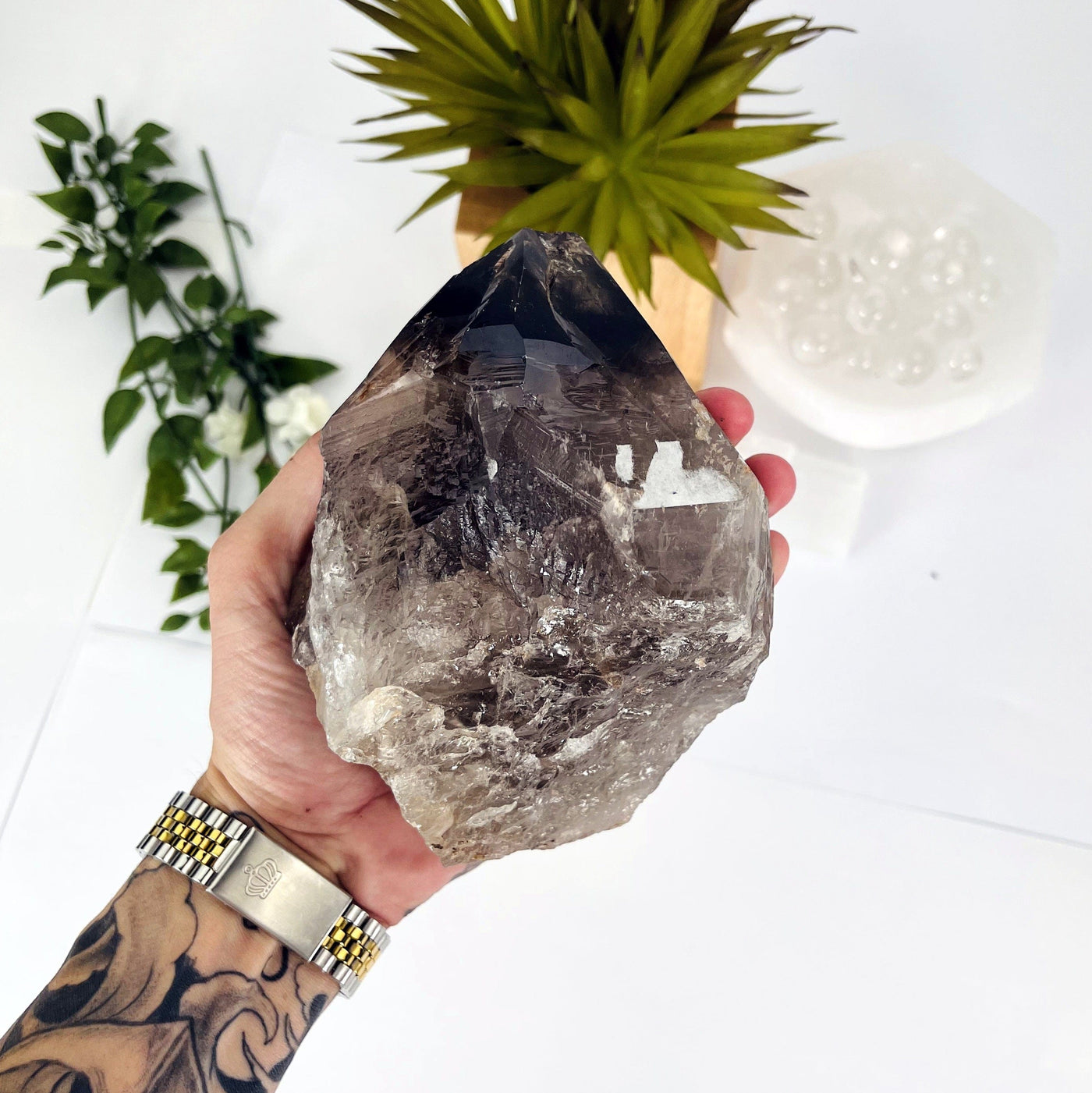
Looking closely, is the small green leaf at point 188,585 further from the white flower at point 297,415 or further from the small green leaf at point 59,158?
the small green leaf at point 59,158

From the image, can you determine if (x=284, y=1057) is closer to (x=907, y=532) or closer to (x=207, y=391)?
(x=207, y=391)

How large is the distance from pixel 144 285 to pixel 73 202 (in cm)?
14

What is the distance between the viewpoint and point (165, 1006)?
1.06 meters

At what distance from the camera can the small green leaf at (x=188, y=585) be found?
1470mm

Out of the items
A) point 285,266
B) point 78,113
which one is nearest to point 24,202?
point 78,113

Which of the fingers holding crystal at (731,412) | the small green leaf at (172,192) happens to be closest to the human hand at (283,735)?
the fingers holding crystal at (731,412)

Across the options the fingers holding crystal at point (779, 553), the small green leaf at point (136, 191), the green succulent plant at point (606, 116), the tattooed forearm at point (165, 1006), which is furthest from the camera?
the small green leaf at point (136, 191)

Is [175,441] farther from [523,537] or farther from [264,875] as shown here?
[523,537]

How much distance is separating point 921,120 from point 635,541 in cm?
117

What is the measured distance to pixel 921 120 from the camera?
165 cm

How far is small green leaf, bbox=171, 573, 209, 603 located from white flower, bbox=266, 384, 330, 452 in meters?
0.23

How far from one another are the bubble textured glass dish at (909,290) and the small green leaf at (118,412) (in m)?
0.89

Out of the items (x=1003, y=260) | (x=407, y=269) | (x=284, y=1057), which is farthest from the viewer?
(x=407, y=269)

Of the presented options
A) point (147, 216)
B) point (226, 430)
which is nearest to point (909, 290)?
point (226, 430)
